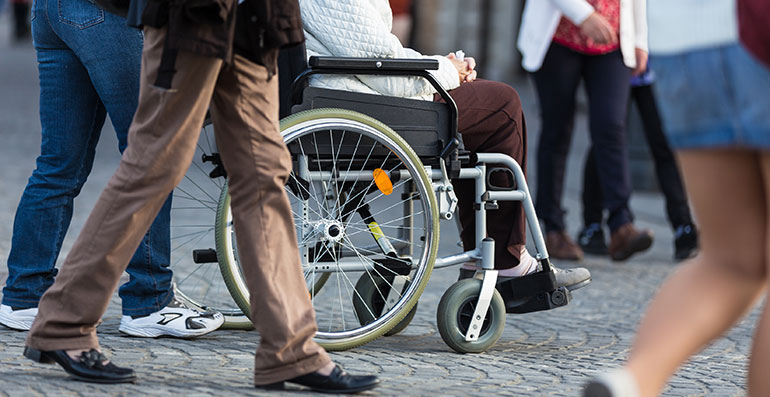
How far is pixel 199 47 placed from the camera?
10.1ft

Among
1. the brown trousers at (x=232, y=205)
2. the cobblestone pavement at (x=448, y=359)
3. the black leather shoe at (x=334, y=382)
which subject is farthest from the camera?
the cobblestone pavement at (x=448, y=359)

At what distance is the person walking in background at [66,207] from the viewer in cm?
410

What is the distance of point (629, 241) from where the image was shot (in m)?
6.65

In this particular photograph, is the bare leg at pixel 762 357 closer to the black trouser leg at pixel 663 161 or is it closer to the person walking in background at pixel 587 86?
the person walking in background at pixel 587 86

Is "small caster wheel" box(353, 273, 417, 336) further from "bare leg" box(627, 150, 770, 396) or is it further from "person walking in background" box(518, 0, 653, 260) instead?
"person walking in background" box(518, 0, 653, 260)

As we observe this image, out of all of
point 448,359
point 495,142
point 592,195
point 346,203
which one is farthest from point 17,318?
point 592,195

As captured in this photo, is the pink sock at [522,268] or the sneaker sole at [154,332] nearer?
the sneaker sole at [154,332]

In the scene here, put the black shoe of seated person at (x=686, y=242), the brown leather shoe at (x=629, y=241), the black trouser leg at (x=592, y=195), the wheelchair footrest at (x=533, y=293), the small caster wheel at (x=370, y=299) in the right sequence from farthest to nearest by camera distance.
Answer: the black trouser leg at (x=592, y=195) < the black shoe of seated person at (x=686, y=242) < the brown leather shoe at (x=629, y=241) < the small caster wheel at (x=370, y=299) < the wheelchair footrest at (x=533, y=293)

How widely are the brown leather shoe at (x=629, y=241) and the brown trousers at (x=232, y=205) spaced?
11.8 feet

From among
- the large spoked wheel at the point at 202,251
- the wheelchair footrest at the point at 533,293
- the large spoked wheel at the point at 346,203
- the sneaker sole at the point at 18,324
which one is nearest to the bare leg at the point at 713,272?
the large spoked wheel at the point at 346,203

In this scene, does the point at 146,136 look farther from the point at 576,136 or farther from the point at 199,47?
the point at 576,136

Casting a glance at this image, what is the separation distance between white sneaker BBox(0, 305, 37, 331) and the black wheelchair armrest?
1.28m

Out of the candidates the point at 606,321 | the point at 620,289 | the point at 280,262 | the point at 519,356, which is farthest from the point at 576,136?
the point at 280,262

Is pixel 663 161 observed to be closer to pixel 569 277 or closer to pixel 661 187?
pixel 661 187
